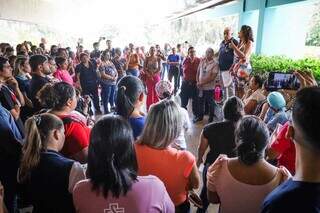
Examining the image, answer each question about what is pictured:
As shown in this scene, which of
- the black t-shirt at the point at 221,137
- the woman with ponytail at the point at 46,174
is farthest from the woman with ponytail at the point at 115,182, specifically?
the black t-shirt at the point at 221,137

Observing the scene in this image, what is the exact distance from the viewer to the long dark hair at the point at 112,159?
1.43 metres

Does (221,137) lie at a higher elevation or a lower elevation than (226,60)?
lower

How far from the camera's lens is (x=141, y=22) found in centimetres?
2402

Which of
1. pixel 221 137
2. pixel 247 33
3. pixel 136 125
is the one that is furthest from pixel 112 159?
pixel 247 33

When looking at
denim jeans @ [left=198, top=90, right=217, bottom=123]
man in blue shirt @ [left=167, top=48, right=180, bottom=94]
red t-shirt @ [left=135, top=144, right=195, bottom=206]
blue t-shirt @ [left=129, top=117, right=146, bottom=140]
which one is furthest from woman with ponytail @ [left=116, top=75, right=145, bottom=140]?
man in blue shirt @ [left=167, top=48, right=180, bottom=94]

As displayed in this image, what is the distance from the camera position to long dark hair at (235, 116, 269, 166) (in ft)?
5.95

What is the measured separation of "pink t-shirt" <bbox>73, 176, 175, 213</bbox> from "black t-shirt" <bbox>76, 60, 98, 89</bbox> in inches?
219

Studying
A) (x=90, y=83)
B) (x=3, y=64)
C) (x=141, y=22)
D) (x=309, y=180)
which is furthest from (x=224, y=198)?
(x=141, y=22)

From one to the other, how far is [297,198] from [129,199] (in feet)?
2.33

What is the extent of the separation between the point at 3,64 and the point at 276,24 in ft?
22.1

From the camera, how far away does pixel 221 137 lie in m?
2.63

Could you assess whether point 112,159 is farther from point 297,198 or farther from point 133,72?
point 133,72

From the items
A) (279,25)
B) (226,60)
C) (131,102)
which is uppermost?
(279,25)

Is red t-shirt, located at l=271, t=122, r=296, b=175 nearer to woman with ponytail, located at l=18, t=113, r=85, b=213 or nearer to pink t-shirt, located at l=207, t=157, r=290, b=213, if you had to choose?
pink t-shirt, located at l=207, t=157, r=290, b=213
